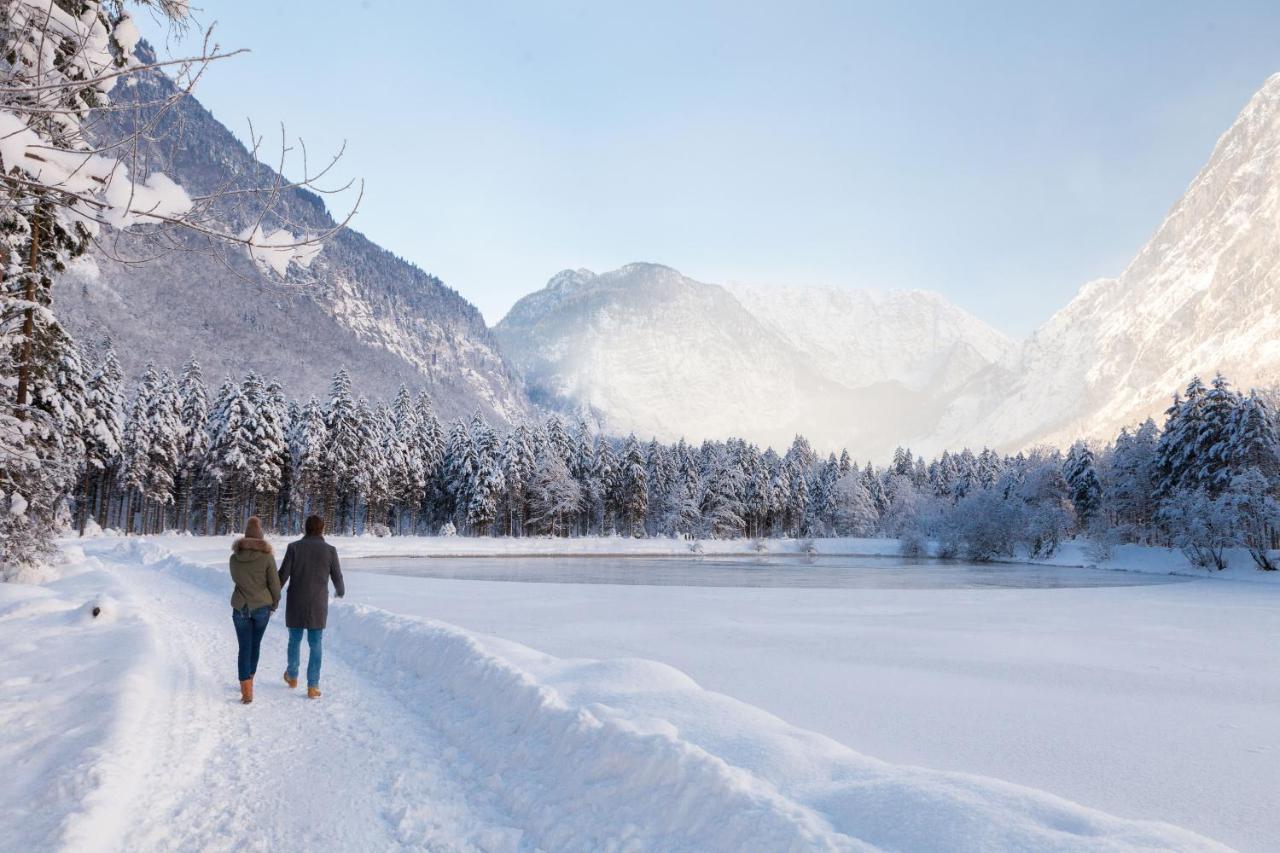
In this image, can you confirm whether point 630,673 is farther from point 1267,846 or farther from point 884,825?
point 1267,846

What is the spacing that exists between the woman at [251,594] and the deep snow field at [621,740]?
1.76 feet

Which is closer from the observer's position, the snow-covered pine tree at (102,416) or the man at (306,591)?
the man at (306,591)

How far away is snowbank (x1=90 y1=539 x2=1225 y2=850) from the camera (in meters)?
3.97

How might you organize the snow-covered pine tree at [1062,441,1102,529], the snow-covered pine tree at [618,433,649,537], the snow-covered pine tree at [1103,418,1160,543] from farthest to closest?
the snow-covered pine tree at [618,433,649,537]
the snow-covered pine tree at [1062,441,1102,529]
the snow-covered pine tree at [1103,418,1160,543]

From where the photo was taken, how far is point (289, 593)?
8.82 m

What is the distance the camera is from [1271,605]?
26.4 m

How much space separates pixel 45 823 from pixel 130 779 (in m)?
0.80

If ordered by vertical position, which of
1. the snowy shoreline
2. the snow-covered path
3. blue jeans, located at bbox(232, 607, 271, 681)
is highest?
blue jeans, located at bbox(232, 607, 271, 681)

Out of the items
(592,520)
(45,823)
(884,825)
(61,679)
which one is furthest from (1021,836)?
(592,520)

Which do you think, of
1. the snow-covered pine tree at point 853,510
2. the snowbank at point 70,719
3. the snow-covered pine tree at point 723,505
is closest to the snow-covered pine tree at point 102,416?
the snowbank at point 70,719

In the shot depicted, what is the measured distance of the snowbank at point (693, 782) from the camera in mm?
3969

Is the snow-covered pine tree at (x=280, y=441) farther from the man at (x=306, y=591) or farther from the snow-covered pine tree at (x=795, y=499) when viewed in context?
the snow-covered pine tree at (x=795, y=499)

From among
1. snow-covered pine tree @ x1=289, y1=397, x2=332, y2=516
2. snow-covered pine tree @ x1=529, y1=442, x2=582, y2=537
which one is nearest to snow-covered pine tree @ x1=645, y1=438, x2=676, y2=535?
snow-covered pine tree @ x1=529, y1=442, x2=582, y2=537

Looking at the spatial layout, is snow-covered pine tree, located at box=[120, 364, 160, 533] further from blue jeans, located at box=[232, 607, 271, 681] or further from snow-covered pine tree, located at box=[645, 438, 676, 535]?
snow-covered pine tree, located at box=[645, 438, 676, 535]
